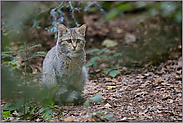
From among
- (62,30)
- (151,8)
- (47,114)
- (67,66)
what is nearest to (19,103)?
(47,114)

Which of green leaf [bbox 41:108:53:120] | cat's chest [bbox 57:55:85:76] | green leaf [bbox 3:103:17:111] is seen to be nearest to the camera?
green leaf [bbox 3:103:17:111]

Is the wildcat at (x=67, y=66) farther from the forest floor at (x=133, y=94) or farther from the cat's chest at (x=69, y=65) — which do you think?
the forest floor at (x=133, y=94)

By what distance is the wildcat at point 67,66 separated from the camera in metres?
3.58

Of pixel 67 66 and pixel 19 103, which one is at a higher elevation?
A: pixel 67 66

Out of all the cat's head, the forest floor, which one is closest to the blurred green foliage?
the forest floor

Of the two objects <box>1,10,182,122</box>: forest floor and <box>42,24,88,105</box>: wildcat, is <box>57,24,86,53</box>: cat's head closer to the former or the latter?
<box>42,24,88,105</box>: wildcat

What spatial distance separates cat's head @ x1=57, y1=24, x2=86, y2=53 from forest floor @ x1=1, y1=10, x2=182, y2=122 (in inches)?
39.2

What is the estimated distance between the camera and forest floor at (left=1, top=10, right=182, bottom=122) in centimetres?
276

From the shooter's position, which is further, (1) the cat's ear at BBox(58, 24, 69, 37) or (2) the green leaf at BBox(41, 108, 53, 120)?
(1) the cat's ear at BBox(58, 24, 69, 37)

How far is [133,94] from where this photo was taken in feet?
12.6

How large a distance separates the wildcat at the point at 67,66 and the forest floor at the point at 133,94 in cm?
36

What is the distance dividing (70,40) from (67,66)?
1.80 feet

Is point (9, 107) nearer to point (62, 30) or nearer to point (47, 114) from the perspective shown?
point (47, 114)

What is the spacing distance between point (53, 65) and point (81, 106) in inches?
41.1
